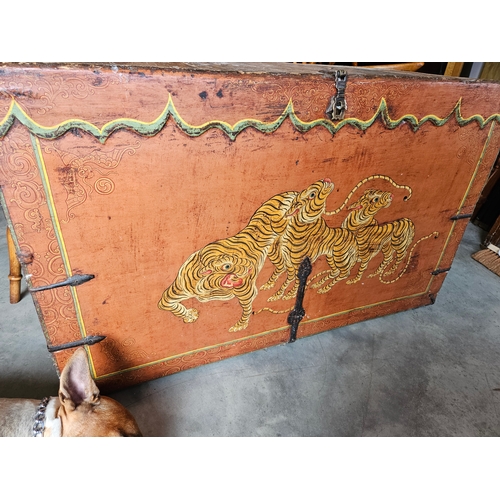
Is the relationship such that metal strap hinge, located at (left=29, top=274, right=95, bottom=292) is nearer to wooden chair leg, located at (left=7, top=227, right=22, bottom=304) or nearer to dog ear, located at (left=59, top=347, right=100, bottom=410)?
dog ear, located at (left=59, top=347, right=100, bottom=410)

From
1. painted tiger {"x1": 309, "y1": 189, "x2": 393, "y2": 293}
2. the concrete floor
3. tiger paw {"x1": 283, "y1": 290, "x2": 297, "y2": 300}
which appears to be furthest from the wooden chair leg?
painted tiger {"x1": 309, "y1": 189, "x2": 393, "y2": 293}

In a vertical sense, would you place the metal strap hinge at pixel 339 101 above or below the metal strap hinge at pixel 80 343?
above

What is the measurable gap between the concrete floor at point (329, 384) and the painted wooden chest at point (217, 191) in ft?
0.47

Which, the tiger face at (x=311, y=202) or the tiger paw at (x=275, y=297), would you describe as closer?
the tiger face at (x=311, y=202)

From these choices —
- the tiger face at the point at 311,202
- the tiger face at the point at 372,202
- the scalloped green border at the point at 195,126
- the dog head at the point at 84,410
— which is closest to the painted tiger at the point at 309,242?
the tiger face at the point at 311,202

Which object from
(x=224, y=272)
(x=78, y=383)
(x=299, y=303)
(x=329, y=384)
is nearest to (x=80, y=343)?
(x=78, y=383)

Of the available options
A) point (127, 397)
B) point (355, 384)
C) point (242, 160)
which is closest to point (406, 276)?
point (355, 384)

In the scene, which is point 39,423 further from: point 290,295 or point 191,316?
point 290,295

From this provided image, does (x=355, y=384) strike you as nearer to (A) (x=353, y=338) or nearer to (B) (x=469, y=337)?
(A) (x=353, y=338)

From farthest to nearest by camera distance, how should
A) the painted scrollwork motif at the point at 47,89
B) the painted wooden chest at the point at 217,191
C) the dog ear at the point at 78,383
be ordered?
1. the dog ear at the point at 78,383
2. the painted wooden chest at the point at 217,191
3. the painted scrollwork motif at the point at 47,89

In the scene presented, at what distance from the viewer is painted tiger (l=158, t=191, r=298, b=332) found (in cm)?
150

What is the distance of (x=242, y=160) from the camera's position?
4.40 feet

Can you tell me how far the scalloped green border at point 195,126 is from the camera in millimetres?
1017

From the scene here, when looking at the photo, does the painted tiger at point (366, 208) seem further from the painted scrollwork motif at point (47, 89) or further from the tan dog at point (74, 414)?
the tan dog at point (74, 414)
